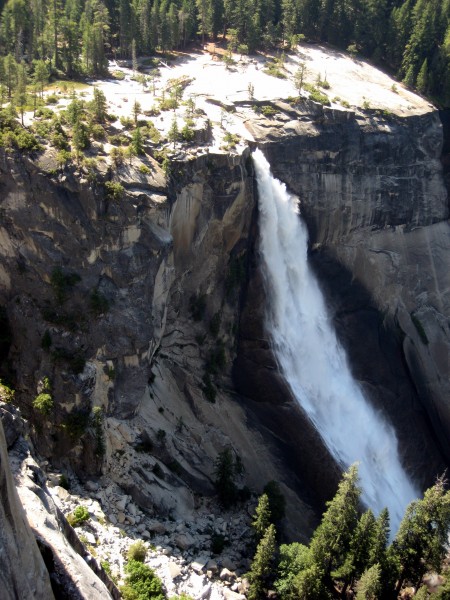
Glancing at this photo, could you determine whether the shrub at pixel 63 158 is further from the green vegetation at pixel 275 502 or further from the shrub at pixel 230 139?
the green vegetation at pixel 275 502

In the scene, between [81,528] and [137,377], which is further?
[137,377]

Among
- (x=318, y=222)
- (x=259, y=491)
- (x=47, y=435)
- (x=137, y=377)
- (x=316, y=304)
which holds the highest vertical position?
(x=318, y=222)

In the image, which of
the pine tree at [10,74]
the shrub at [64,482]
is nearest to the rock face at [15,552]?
the shrub at [64,482]

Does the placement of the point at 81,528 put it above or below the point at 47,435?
below

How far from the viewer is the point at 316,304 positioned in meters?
48.8

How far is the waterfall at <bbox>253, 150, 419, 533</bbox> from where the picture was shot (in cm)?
4356

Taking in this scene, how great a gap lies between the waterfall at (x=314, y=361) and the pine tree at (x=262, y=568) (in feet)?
41.7

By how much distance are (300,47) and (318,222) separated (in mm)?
27825

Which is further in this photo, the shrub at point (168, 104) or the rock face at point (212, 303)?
the shrub at point (168, 104)

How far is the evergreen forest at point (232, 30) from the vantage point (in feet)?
180

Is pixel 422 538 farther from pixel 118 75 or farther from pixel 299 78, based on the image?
pixel 118 75

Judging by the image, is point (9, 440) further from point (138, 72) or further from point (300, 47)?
point (300, 47)

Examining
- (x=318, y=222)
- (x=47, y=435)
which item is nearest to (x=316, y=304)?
(x=318, y=222)

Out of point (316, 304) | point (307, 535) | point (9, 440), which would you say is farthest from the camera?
point (316, 304)
